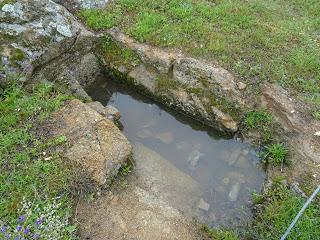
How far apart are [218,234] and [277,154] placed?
2136mm

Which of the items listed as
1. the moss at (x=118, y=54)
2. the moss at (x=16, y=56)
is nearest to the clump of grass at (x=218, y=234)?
the moss at (x=118, y=54)

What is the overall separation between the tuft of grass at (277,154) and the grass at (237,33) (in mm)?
1320

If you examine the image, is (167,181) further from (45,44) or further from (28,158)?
(45,44)

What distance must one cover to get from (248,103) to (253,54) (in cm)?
140

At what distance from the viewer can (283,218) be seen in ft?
21.8

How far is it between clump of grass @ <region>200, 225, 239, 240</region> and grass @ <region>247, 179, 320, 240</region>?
1.08 feet

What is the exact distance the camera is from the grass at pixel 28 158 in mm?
6270

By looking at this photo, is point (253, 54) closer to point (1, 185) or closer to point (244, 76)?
point (244, 76)

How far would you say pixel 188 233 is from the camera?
6.67 metres

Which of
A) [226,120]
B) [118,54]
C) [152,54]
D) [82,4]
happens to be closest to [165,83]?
[152,54]

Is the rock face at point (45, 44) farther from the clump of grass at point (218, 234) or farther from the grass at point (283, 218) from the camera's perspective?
the grass at point (283, 218)

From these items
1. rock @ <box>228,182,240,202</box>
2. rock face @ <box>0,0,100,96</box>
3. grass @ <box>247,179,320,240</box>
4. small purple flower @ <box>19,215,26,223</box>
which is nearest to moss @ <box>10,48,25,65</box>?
rock face @ <box>0,0,100,96</box>

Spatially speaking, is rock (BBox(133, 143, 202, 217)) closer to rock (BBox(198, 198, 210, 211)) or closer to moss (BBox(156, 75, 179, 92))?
rock (BBox(198, 198, 210, 211))

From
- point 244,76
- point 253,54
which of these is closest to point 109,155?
point 244,76
